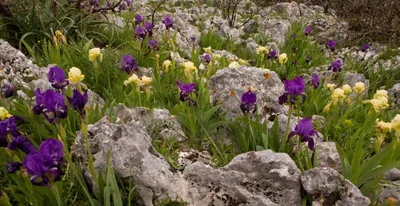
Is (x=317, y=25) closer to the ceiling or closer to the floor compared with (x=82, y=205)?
closer to the floor

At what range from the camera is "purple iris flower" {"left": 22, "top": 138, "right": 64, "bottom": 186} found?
4.95ft

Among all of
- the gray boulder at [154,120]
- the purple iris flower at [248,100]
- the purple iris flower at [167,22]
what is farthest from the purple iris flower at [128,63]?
the purple iris flower at [167,22]

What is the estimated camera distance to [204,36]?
6363mm

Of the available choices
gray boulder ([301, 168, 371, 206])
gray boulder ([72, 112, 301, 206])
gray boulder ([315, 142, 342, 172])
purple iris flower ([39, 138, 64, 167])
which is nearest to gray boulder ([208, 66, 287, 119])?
gray boulder ([315, 142, 342, 172])

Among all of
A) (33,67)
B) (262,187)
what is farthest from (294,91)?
(33,67)

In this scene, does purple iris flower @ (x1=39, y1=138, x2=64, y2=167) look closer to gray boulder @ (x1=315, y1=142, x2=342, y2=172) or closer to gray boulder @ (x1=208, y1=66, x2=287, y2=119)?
gray boulder @ (x1=315, y1=142, x2=342, y2=172)

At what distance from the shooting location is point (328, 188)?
2008 mm

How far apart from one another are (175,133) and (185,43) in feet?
11.3

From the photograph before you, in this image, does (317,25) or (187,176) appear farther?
(317,25)

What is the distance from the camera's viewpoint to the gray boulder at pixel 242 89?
3.23 metres

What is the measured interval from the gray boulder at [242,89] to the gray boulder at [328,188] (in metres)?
1.19

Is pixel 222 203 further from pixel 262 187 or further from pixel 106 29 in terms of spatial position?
pixel 106 29

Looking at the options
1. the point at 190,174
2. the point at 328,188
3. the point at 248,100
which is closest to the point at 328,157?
the point at 328,188

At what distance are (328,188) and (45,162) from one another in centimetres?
156
